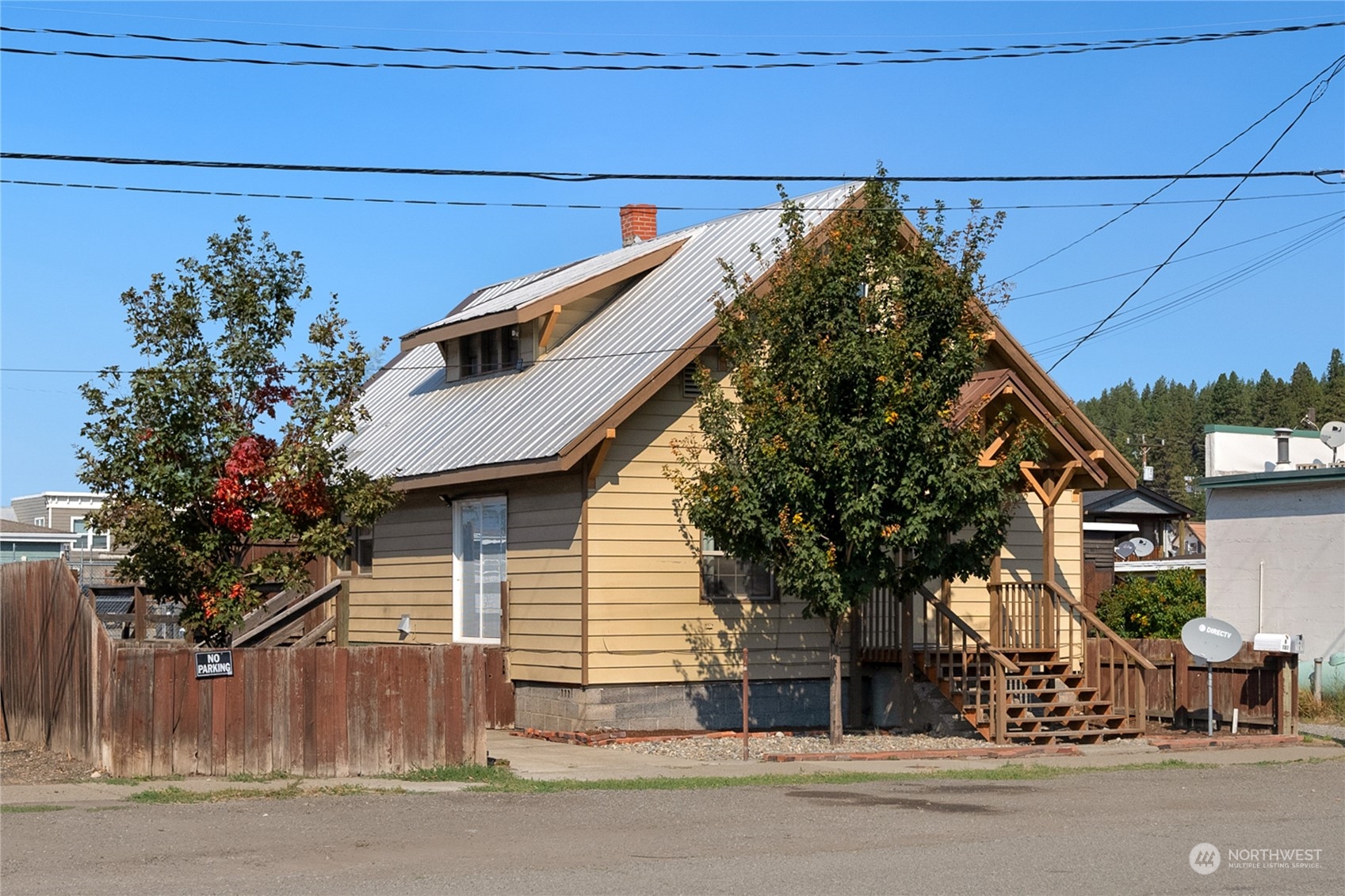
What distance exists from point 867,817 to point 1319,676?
1517 cm

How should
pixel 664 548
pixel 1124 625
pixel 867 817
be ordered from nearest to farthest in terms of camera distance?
1. pixel 867 817
2. pixel 664 548
3. pixel 1124 625

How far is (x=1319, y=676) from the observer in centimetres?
2481

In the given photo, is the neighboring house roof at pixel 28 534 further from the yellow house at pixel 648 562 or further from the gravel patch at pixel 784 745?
the gravel patch at pixel 784 745

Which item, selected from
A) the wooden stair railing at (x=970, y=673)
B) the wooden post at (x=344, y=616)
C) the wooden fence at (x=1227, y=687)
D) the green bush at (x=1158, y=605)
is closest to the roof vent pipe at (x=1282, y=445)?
the green bush at (x=1158, y=605)

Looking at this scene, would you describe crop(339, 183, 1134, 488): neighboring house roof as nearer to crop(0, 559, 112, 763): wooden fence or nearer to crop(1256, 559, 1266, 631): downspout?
crop(0, 559, 112, 763): wooden fence

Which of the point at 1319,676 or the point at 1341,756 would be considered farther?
the point at 1319,676

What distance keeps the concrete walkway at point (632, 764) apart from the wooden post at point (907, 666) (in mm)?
2534

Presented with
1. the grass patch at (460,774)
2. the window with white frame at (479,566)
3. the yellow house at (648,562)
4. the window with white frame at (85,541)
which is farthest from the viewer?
the window with white frame at (85,541)

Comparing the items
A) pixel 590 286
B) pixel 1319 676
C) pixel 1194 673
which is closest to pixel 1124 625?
pixel 1319 676

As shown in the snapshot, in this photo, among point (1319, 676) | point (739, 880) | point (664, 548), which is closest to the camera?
point (739, 880)

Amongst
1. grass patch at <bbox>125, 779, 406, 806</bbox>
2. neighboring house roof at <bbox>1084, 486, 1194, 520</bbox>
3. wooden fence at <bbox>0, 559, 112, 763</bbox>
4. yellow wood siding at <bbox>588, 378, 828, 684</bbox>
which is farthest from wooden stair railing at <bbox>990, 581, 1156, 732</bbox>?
neighboring house roof at <bbox>1084, 486, 1194, 520</bbox>

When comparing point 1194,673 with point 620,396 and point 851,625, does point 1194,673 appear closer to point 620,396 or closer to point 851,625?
point 851,625

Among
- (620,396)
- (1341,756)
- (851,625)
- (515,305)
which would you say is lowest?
(1341,756)

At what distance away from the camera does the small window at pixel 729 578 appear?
20.4m
